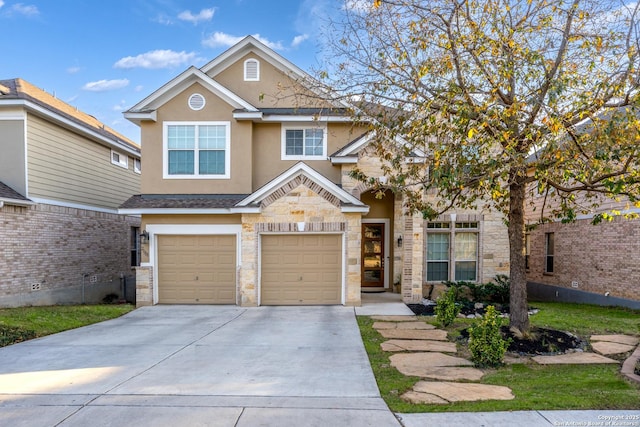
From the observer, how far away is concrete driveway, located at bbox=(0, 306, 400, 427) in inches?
174

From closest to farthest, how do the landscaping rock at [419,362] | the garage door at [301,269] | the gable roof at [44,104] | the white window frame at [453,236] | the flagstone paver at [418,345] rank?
the landscaping rock at [419,362]
the flagstone paver at [418,345]
the garage door at [301,269]
the gable roof at [44,104]
the white window frame at [453,236]

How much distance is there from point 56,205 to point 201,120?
588 cm

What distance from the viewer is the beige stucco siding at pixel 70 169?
42.0 ft

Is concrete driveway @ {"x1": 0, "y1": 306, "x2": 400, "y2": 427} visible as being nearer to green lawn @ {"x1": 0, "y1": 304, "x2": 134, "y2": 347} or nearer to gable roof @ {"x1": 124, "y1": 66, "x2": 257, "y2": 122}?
green lawn @ {"x1": 0, "y1": 304, "x2": 134, "y2": 347}

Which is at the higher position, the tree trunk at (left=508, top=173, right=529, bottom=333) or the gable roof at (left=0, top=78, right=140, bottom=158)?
the gable roof at (left=0, top=78, right=140, bottom=158)

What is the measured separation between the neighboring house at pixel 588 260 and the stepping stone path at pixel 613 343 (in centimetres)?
297

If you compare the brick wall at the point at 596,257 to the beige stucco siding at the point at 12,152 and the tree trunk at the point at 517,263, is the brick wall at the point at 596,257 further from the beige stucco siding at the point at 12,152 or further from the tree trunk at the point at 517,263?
the beige stucco siding at the point at 12,152

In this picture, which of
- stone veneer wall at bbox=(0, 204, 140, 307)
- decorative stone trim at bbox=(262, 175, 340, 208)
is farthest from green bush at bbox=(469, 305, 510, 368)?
stone veneer wall at bbox=(0, 204, 140, 307)

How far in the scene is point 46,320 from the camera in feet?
31.3

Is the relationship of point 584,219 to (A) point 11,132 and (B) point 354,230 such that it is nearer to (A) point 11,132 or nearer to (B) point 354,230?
(B) point 354,230

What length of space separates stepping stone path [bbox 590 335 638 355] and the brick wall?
14.7 ft

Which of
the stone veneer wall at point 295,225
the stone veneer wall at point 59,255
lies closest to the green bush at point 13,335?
the stone veneer wall at point 59,255

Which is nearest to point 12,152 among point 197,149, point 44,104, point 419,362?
point 44,104

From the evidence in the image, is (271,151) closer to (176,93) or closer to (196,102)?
(196,102)
